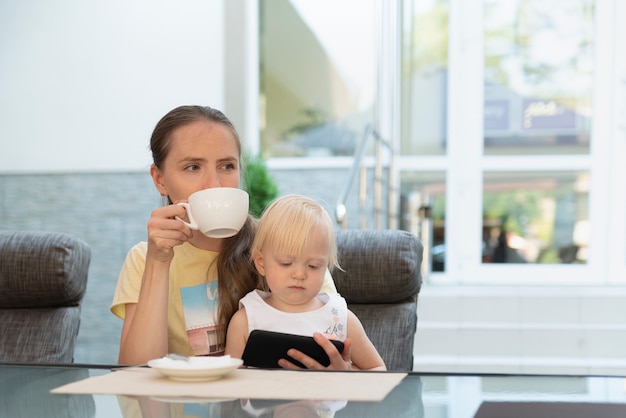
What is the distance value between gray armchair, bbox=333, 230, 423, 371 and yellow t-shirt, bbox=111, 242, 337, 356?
1.68 feet

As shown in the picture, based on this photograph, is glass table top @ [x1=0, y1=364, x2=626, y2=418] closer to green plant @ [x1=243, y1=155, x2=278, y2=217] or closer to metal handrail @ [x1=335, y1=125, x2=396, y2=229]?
metal handrail @ [x1=335, y1=125, x2=396, y2=229]

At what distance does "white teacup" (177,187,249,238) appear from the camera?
4.32 ft

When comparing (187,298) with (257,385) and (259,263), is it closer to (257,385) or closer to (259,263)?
(259,263)

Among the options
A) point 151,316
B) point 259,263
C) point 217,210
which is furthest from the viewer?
point 259,263

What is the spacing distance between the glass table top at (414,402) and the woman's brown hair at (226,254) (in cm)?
43

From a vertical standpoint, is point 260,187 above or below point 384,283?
above

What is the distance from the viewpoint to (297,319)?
1560 millimetres

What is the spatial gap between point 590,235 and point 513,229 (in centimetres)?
53

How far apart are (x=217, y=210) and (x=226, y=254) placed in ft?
1.13

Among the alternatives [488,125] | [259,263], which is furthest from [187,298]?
[488,125]

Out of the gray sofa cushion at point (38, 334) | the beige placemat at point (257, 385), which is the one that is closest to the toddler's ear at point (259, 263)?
the beige placemat at point (257, 385)

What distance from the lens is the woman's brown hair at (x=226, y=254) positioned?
5.32ft

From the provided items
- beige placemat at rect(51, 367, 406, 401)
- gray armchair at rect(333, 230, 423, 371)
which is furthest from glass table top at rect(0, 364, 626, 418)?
gray armchair at rect(333, 230, 423, 371)

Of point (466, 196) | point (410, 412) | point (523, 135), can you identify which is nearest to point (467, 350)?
point (466, 196)
